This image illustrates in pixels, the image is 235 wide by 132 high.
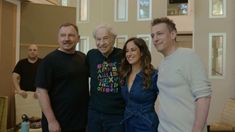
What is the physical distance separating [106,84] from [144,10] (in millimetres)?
6097

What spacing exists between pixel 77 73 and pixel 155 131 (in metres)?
0.63

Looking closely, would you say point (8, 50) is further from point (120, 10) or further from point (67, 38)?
point (120, 10)

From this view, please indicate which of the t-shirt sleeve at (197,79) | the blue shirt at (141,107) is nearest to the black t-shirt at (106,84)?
the blue shirt at (141,107)

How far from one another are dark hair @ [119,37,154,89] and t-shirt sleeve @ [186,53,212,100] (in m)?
0.41

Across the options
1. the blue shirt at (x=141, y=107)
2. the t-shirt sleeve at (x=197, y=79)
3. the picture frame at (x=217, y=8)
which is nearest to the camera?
the t-shirt sleeve at (x=197, y=79)

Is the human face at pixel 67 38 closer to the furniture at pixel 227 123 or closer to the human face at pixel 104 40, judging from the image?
the human face at pixel 104 40

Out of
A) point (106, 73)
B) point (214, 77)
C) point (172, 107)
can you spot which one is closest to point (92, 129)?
point (106, 73)

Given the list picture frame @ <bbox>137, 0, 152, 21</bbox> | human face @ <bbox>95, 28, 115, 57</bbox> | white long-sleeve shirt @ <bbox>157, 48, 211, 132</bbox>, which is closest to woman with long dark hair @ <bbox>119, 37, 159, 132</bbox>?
human face @ <bbox>95, 28, 115, 57</bbox>

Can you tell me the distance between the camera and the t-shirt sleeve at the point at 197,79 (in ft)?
4.54

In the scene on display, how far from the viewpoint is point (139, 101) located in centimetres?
180

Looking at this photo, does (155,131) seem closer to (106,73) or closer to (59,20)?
(106,73)

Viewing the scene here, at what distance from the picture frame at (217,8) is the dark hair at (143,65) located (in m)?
5.27

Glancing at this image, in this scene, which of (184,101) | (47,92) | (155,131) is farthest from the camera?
(47,92)

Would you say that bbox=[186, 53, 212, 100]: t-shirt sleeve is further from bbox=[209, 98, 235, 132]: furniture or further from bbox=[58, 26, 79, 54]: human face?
bbox=[209, 98, 235, 132]: furniture
